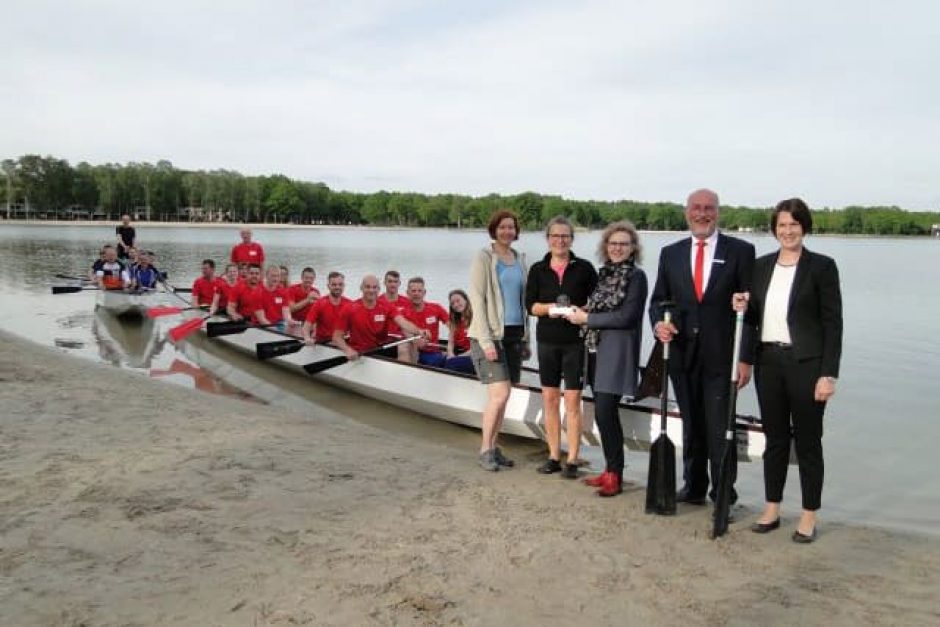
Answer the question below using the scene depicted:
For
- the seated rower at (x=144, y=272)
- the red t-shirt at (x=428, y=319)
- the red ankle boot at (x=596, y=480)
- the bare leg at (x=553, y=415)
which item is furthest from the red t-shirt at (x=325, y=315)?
the seated rower at (x=144, y=272)

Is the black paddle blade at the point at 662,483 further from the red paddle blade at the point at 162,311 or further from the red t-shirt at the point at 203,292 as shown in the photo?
the red paddle blade at the point at 162,311

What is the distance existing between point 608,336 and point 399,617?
2.39m

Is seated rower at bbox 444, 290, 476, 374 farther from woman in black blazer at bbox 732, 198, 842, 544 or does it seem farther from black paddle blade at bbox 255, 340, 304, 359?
woman in black blazer at bbox 732, 198, 842, 544

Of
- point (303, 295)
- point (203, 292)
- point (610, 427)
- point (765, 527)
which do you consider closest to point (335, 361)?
point (303, 295)

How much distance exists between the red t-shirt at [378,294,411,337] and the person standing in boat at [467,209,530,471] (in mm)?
3687

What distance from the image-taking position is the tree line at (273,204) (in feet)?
325

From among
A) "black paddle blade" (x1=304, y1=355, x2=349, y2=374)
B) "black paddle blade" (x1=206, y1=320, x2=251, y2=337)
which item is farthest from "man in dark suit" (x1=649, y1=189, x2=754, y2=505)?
"black paddle blade" (x1=206, y1=320, x2=251, y2=337)

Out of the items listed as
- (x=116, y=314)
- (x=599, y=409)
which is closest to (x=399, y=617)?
(x=599, y=409)

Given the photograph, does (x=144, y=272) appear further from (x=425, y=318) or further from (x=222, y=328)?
(x=425, y=318)

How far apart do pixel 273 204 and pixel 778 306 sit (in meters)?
121

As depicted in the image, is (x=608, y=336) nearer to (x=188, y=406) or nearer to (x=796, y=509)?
(x=796, y=509)

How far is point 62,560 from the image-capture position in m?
3.61

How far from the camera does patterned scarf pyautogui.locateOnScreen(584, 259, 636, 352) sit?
4.79 meters

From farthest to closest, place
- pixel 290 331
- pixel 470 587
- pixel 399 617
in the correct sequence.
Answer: pixel 290 331 → pixel 470 587 → pixel 399 617
